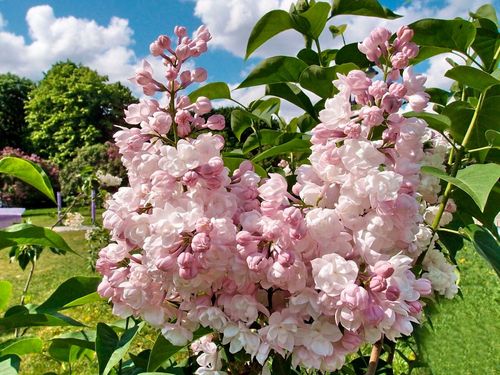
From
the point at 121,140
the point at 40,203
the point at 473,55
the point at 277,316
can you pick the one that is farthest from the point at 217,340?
the point at 40,203

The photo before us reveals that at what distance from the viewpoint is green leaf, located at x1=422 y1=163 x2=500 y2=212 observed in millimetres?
586

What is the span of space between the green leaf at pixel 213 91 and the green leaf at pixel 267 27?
65mm

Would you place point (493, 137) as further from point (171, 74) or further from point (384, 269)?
point (171, 74)

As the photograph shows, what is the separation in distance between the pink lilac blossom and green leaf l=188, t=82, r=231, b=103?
0.22m

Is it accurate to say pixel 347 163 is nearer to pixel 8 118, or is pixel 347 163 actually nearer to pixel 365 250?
pixel 365 250

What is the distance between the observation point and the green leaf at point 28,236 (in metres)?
0.79

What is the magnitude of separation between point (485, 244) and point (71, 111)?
1062 inches

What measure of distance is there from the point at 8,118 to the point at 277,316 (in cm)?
3063

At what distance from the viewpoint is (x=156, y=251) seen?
60 cm

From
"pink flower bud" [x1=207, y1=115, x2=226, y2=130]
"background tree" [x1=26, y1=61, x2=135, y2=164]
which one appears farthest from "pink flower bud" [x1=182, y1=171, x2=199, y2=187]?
"background tree" [x1=26, y1=61, x2=135, y2=164]

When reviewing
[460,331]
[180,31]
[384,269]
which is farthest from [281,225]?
[460,331]

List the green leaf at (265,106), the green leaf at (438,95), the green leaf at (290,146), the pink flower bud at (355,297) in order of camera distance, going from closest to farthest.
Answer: the pink flower bud at (355,297) → the green leaf at (290,146) → the green leaf at (265,106) → the green leaf at (438,95)

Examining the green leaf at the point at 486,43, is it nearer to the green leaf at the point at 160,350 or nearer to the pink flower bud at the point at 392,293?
the pink flower bud at the point at 392,293

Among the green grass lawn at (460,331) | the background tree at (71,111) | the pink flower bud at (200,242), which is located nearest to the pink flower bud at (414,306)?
the pink flower bud at (200,242)
